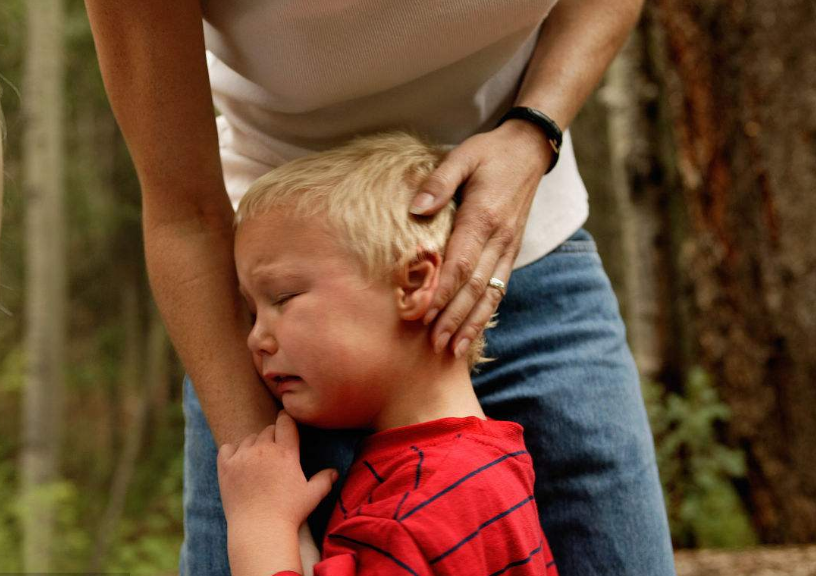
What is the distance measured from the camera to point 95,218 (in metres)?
10.1

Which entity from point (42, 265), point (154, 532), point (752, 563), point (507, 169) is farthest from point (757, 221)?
point (154, 532)

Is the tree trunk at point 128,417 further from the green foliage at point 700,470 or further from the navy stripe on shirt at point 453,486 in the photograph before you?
the navy stripe on shirt at point 453,486

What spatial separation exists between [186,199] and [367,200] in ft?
1.06

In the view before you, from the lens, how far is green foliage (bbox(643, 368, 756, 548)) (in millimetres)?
3898

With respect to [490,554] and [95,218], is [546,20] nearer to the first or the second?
[490,554]

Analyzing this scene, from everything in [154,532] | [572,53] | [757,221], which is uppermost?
[572,53]

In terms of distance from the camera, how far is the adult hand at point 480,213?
1.38 metres

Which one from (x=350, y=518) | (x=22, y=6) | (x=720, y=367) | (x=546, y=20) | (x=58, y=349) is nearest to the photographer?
(x=350, y=518)

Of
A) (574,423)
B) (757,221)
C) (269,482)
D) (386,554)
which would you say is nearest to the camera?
(386,554)

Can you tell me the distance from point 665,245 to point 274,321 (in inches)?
125

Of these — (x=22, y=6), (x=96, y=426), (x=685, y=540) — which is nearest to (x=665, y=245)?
(x=685, y=540)

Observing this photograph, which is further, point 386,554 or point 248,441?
point 248,441

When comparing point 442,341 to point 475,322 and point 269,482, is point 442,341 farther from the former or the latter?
point 269,482

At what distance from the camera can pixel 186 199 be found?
1.50 meters
